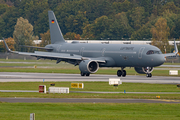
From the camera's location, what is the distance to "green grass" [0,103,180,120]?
80.3 ft

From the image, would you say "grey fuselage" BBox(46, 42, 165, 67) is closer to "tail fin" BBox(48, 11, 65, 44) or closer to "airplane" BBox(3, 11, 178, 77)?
"airplane" BBox(3, 11, 178, 77)

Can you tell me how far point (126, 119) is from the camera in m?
23.9

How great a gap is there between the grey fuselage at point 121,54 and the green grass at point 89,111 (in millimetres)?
29575

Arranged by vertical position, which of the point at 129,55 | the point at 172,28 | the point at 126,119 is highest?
the point at 172,28

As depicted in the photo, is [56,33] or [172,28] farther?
[172,28]

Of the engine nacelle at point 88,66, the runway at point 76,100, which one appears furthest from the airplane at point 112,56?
the runway at point 76,100

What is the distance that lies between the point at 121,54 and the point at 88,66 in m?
5.28

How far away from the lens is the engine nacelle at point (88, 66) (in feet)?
199

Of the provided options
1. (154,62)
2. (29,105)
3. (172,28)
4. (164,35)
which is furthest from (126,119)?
(172,28)

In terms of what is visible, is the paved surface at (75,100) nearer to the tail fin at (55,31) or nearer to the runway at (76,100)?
the runway at (76,100)

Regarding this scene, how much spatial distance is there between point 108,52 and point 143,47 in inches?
239

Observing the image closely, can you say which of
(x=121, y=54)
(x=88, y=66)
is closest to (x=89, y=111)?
(x=88, y=66)

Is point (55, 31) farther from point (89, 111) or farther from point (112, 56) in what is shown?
point (89, 111)

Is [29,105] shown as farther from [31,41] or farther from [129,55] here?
[31,41]
